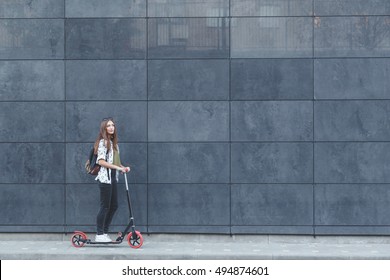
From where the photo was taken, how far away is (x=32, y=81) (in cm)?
1789

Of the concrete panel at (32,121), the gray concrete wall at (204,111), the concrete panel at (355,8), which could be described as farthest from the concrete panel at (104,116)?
the concrete panel at (355,8)

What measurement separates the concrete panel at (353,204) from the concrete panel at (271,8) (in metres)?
3.01

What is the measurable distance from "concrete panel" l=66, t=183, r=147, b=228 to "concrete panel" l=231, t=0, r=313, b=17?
365 centimetres

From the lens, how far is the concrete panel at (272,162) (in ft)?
58.1

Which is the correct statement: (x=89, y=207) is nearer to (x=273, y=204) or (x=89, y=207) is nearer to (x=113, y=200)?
(x=113, y=200)

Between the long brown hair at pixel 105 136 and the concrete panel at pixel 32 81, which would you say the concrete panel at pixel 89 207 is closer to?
the long brown hair at pixel 105 136

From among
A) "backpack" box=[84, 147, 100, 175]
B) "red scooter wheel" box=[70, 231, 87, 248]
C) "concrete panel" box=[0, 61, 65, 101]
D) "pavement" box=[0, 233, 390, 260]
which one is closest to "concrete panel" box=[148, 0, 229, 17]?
"concrete panel" box=[0, 61, 65, 101]

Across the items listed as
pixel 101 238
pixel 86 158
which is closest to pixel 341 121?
pixel 86 158

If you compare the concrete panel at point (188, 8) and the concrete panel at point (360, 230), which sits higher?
the concrete panel at point (188, 8)

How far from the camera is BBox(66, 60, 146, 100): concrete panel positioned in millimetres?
17781

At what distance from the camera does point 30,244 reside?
57.5ft

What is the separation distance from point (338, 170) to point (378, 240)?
138 cm

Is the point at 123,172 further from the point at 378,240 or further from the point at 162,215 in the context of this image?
the point at 378,240

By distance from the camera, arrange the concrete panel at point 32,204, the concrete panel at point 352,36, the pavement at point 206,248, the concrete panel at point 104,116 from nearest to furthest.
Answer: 1. the pavement at point 206,248
2. the concrete panel at point 352,36
3. the concrete panel at point 104,116
4. the concrete panel at point 32,204
